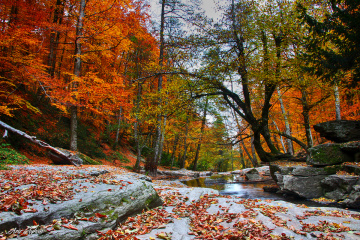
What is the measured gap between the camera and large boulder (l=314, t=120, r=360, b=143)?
7324mm

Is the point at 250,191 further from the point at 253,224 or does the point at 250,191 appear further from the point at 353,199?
the point at 253,224

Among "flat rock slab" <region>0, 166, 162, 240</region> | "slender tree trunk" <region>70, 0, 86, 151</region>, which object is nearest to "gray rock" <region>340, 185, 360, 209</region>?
"flat rock slab" <region>0, 166, 162, 240</region>

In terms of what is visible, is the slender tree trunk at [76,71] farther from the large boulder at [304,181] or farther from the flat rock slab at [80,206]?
the large boulder at [304,181]

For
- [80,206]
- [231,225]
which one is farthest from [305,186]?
[80,206]

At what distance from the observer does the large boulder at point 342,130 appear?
7324 mm

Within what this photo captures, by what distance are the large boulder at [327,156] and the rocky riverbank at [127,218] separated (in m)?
3.73

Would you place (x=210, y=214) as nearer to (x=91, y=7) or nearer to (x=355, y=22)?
(x=355, y=22)

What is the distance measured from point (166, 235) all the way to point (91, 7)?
1370cm

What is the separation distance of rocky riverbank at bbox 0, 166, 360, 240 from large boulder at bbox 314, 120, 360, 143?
15.8 feet

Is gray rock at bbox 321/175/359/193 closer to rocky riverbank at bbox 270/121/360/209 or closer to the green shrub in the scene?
rocky riverbank at bbox 270/121/360/209

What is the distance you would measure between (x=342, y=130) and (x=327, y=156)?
145 cm

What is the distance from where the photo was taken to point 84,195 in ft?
10.9

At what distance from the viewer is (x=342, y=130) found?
7.51 m

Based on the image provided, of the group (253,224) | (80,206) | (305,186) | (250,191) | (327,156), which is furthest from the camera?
(250,191)
